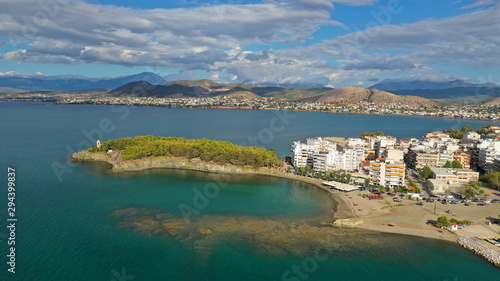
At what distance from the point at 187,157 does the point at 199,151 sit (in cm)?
119

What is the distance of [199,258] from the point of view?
42.2 ft

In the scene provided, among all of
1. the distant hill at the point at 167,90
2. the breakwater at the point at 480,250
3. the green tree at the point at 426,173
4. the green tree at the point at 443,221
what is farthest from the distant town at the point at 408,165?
the distant hill at the point at 167,90

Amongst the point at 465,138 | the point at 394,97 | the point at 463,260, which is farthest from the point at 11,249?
the point at 394,97

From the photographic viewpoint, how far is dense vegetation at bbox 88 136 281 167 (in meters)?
27.0

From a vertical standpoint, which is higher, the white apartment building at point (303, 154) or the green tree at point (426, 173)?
the white apartment building at point (303, 154)

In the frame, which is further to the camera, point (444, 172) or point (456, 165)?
point (456, 165)

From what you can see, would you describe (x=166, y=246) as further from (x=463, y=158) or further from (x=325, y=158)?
(x=463, y=158)

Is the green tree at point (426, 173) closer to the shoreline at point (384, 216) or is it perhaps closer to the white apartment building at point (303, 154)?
the shoreline at point (384, 216)

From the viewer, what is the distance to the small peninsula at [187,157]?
87.9 feet

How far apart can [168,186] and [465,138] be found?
35664mm

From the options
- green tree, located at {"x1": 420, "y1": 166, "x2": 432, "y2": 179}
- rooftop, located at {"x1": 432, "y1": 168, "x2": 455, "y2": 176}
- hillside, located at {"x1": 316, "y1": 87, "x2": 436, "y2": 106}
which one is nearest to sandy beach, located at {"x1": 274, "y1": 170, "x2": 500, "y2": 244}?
rooftop, located at {"x1": 432, "y1": 168, "x2": 455, "y2": 176}

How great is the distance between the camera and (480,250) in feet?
44.4

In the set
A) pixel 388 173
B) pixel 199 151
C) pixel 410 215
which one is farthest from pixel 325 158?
pixel 199 151

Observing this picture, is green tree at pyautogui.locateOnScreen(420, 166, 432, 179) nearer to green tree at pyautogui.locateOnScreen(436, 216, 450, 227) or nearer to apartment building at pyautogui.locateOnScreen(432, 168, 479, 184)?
apartment building at pyautogui.locateOnScreen(432, 168, 479, 184)
